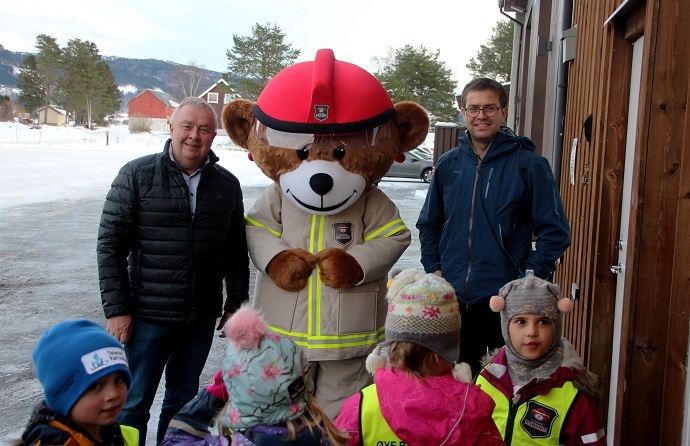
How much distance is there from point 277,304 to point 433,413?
1.43 meters

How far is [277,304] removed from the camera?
11.5ft

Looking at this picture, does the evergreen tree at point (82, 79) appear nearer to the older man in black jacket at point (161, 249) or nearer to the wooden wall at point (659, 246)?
the older man in black jacket at point (161, 249)

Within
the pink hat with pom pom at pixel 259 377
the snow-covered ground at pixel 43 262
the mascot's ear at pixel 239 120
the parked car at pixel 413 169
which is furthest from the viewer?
the parked car at pixel 413 169

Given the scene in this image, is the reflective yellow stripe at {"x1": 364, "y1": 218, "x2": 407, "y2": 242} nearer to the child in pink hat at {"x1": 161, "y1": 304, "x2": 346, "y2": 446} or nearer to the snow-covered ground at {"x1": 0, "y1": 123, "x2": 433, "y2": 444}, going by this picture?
the child in pink hat at {"x1": 161, "y1": 304, "x2": 346, "y2": 446}

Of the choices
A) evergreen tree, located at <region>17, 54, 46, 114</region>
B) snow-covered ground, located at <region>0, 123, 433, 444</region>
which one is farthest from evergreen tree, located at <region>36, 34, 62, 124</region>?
snow-covered ground, located at <region>0, 123, 433, 444</region>

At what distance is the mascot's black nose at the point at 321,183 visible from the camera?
11.2 ft

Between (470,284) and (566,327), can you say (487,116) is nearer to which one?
(470,284)

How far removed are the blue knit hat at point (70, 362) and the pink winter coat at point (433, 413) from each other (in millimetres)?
796

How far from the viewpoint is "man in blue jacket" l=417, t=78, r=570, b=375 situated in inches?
129

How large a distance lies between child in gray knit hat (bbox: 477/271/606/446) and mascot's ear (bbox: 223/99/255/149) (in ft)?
5.74

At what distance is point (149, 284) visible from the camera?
132 inches

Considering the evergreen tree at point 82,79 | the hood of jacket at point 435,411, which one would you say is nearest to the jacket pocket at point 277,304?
the hood of jacket at point 435,411

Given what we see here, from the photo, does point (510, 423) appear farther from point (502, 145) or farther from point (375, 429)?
point (502, 145)

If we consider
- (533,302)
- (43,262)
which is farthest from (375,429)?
(43,262)
